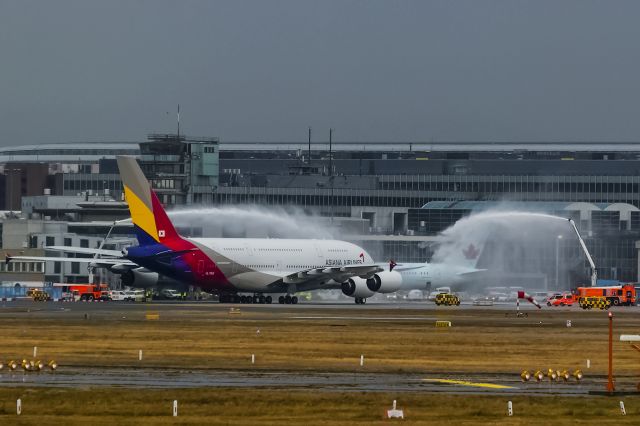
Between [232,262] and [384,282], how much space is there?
17006 mm

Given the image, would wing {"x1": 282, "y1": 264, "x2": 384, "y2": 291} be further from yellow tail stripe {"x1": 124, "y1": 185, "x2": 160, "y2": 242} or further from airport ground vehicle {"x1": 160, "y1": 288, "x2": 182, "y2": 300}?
airport ground vehicle {"x1": 160, "y1": 288, "x2": 182, "y2": 300}

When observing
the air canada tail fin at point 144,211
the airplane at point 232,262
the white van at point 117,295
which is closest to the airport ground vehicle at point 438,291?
the airplane at point 232,262

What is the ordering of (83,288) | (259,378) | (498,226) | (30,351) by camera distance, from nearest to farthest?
(259,378), (30,351), (83,288), (498,226)

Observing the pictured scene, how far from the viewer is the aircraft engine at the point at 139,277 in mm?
141500

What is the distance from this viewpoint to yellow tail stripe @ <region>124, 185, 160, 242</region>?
125m

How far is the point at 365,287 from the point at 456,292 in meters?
33.5

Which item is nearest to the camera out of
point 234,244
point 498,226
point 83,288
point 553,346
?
point 553,346

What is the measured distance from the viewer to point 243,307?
12469cm

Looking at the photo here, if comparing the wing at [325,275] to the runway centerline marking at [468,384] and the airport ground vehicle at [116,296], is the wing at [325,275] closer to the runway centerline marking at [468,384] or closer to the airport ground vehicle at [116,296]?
the airport ground vehicle at [116,296]

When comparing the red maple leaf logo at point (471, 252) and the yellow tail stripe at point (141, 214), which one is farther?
the red maple leaf logo at point (471, 252)

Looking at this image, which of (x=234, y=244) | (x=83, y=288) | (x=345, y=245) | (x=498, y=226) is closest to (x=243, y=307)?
(x=234, y=244)

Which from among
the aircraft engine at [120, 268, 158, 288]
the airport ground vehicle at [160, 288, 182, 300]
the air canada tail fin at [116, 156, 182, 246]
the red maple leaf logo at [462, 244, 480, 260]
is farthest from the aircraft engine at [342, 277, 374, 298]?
the red maple leaf logo at [462, 244, 480, 260]

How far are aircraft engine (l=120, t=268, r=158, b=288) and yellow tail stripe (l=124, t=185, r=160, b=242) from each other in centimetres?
1641

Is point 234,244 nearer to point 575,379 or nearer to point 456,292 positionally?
point 456,292
